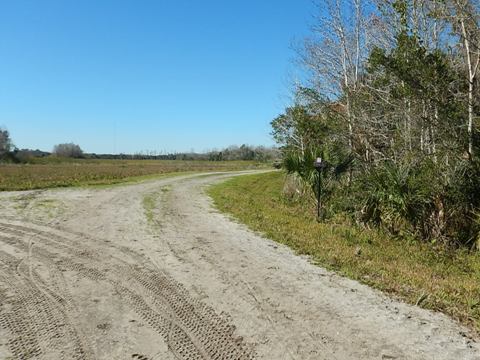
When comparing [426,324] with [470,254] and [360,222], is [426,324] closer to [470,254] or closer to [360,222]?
[470,254]

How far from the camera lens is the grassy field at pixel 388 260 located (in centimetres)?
527

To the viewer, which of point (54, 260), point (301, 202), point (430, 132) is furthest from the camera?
point (301, 202)

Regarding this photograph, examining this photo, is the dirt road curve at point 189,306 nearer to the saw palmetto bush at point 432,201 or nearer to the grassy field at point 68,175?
the saw palmetto bush at point 432,201

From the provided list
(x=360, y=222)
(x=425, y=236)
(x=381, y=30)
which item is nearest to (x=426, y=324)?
(x=425, y=236)

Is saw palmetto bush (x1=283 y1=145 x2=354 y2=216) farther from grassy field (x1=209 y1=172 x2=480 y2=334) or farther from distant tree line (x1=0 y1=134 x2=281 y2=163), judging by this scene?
distant tree line (x1=0 y1=134 x2=281 y2=163)

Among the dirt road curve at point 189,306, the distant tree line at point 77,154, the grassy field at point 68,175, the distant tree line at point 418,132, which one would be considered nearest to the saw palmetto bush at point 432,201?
the distant tree line at point 418,132

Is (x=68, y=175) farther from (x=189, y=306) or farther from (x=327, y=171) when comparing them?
(x=189, y=306)

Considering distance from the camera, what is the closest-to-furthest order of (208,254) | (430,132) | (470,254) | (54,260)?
(54,260) < (208,254) < (470,254) < (430,132)

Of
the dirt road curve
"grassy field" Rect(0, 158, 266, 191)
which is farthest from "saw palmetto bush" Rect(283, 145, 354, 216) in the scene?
"grassy field" Rect(0, 158, 266, 191)

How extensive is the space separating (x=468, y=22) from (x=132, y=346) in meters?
9.55

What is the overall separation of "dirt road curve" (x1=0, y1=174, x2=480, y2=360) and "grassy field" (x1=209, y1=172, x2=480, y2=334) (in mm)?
363

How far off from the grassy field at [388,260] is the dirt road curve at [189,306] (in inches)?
14.3

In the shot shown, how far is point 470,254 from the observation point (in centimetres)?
904

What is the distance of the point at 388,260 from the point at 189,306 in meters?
4.22
